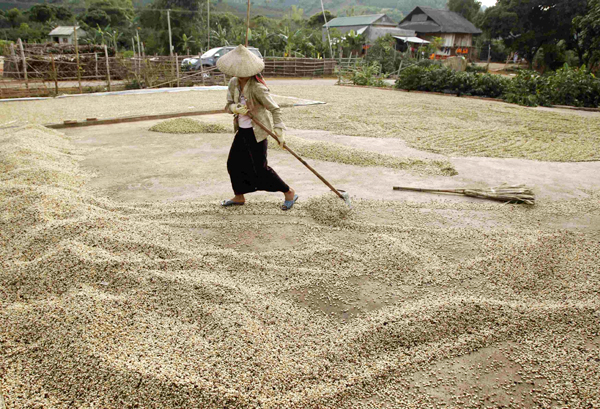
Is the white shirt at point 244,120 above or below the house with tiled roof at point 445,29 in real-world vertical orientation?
below

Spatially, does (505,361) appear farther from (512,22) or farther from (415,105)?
(512,22)

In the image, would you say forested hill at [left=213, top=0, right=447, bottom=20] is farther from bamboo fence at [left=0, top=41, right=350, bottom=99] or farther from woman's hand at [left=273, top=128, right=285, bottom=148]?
woman's hand at [left=273, top=128, right=285, bottom=148]

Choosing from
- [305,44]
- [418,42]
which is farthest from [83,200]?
[418,42]

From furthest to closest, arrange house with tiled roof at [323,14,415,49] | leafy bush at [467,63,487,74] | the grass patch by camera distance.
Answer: house with tiled roof at [323,14,415,49] < leafy bush at [467,63,487,74] < the grass patch

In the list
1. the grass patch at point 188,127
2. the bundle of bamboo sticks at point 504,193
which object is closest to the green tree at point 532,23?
the grass patch at point 188,127

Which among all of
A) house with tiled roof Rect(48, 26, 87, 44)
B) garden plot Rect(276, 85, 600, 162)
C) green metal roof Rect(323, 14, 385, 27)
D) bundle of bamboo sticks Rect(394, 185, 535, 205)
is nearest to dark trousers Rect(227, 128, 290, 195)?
bundle of bamboo sticks Rect(394, 185, 535, 205)

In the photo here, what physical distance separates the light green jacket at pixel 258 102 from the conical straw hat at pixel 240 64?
145mm

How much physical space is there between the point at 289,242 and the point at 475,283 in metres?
1.25

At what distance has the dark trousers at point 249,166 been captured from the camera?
3391 mm

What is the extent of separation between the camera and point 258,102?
3.33 meters

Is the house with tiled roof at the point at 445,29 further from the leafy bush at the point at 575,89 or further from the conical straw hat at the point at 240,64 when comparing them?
the conical straw hat at the point at 240,64

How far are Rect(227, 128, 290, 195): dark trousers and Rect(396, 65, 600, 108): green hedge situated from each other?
31.8 ft

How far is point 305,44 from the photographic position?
24547mm

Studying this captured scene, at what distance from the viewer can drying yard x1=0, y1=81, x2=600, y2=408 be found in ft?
5.70
